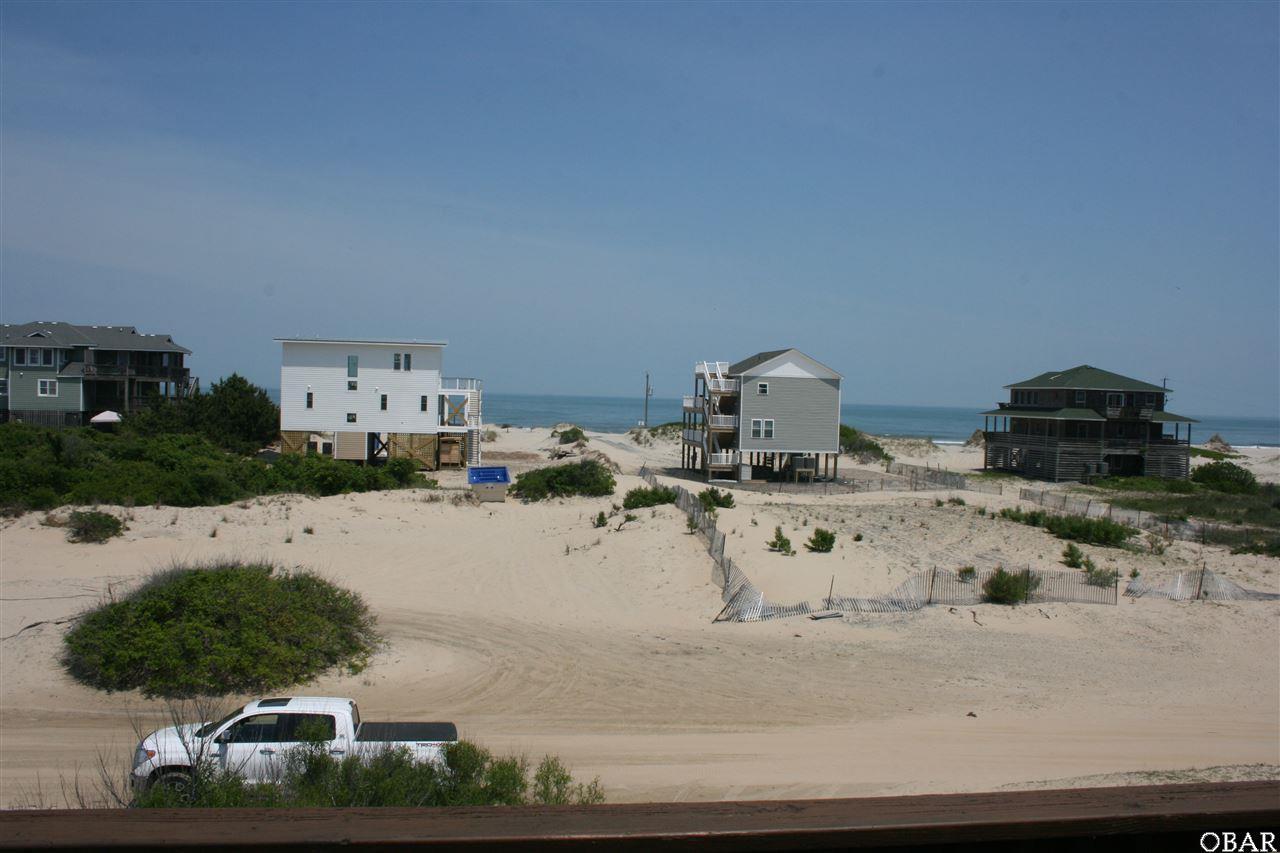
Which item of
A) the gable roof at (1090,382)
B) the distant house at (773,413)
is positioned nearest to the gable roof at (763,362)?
the distant house at (773,413)

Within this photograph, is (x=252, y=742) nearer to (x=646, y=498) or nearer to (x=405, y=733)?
(x=405, y=733)

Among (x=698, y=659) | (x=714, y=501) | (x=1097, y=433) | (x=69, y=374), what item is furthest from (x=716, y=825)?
(x=69, y=374)

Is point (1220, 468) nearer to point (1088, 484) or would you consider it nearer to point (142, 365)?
point (1088, 484)

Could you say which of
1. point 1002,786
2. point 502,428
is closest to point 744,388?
point 1002,786

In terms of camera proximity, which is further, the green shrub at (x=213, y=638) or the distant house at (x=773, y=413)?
the distant house at (x=773, y=413)

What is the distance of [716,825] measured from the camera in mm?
2184

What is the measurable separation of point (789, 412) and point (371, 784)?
39.0 metres

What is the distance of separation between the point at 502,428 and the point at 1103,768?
82034 millimetres

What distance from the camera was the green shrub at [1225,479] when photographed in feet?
168

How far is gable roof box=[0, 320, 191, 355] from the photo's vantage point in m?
55.1

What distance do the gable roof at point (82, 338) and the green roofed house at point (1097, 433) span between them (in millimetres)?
54126

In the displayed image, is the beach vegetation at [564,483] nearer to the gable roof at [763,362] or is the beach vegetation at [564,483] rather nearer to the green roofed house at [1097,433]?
the gable roof at [763,362]

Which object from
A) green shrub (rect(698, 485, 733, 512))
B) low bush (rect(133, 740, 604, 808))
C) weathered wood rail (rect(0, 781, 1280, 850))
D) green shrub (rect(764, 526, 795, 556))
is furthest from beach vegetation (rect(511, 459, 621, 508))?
weathered wood rail (rect(0, 781, 1280, 850))

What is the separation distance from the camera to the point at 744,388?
1783 inches
